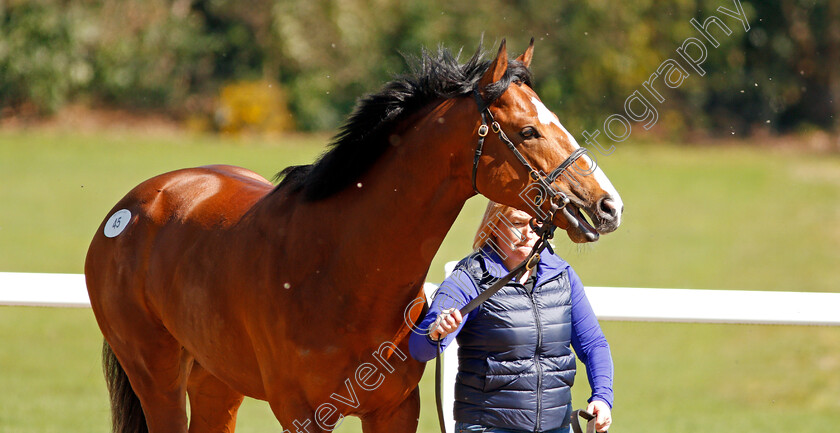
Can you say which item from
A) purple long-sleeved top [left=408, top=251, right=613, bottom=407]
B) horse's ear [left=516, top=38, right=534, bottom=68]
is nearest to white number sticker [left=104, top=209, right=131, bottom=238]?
purple long-sleeved top [left=408, top=251, right=613, bottom=407]

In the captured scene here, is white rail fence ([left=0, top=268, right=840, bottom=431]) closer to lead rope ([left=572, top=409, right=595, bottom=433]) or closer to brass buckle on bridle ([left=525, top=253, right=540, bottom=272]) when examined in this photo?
lead rope ([left=572, top=409, right=595, bottom=433])

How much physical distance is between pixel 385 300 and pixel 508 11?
22852mm

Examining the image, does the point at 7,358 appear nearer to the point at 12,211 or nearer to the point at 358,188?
Answer: the point at 358,188

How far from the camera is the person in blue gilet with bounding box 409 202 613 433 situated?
2652mm

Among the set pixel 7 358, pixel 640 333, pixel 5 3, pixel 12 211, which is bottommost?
pixel 12 211

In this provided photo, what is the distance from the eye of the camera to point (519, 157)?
91.0 inches

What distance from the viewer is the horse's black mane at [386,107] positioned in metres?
2.46

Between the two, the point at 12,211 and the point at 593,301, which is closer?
the point at 593,301

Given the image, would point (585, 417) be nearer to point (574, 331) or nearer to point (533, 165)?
point (574, 331)

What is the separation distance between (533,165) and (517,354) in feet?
2.12

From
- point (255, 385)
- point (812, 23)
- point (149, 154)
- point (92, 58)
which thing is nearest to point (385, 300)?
point (255, 385)

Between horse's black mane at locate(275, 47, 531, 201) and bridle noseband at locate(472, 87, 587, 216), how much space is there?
0.30 ft

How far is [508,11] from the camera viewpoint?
24422mm

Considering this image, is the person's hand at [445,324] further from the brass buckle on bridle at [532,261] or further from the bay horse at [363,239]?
the brass buckle on bridle at [532,261]
